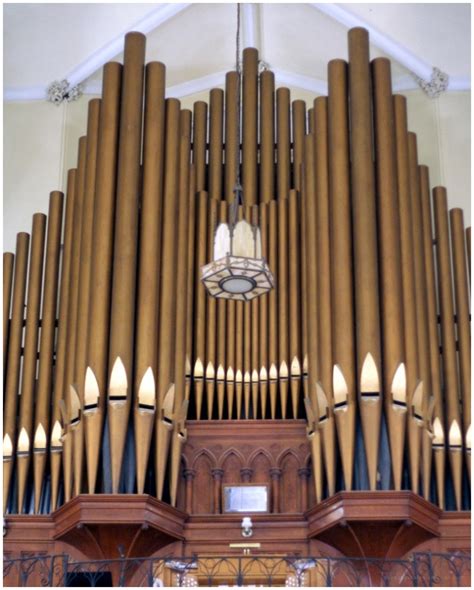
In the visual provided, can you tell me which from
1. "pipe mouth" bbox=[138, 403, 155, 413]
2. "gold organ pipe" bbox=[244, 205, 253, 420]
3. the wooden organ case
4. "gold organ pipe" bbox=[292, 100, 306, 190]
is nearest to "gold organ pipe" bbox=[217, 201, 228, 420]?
the wooden organ case

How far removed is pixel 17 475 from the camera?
48.1 feet

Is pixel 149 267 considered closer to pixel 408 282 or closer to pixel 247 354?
pixel 247 354

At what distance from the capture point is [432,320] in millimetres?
15125

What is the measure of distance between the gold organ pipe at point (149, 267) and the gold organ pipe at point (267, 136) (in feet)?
5.11

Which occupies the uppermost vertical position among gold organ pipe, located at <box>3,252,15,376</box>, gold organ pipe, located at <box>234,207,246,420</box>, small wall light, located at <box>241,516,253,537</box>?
gold organ pipe, located at <box>3,252,15,376</box>

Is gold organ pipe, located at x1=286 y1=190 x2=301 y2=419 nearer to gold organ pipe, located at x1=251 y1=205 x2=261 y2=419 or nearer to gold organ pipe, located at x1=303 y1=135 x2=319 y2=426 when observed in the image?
gold organ pipe, located at x1=303 y1=135 x2=319 y2=426

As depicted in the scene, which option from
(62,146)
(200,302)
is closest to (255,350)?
(200,302)

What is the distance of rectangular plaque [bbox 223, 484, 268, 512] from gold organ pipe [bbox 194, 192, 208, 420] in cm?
92

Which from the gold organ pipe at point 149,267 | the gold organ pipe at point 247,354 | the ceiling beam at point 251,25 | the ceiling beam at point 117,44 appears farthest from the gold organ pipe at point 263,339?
the ceiling beam at point 117,44

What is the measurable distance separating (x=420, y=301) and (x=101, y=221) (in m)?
3.69

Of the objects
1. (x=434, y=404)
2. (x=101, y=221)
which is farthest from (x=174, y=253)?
(x=434, y=404)

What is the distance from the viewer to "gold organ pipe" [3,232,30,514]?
580 inches

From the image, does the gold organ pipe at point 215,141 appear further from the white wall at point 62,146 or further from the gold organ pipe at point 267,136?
the white wall at point 62,146

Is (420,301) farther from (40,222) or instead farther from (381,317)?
(40,222)
